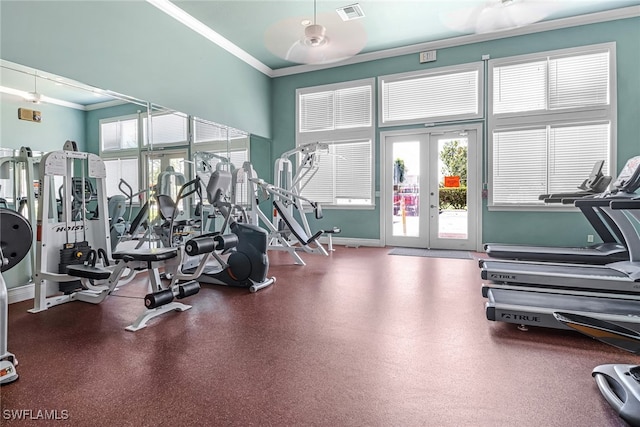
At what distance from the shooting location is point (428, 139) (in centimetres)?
635

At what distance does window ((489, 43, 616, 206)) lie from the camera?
17.4 feet

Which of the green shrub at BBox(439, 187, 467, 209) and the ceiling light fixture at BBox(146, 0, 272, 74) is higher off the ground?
the ceiling light fixture at BBox(146, 0, 272, 74)

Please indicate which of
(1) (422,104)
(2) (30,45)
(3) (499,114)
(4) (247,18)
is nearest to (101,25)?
(2) (30,45)

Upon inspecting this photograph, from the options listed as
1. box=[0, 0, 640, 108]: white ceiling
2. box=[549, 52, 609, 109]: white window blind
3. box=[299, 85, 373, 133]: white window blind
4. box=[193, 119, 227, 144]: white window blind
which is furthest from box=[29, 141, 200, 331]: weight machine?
box=[549, 52, 609, 109]: white window blind

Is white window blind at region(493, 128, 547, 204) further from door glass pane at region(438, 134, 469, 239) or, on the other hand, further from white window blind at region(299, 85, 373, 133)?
white window blind at region(299, 85, 373, 133)

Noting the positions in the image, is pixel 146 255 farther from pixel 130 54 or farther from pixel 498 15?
pixel 498 15

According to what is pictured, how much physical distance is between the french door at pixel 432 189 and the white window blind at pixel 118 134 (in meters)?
4.32

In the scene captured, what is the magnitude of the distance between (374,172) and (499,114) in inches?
93.4

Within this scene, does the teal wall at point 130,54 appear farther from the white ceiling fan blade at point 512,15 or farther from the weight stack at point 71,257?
the white ceiling fan blade at point 512,15

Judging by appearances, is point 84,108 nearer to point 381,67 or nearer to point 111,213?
point 111,213

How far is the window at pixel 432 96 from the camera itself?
6.01 m

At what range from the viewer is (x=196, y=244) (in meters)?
2.87

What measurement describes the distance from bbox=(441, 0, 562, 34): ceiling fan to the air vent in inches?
53.3

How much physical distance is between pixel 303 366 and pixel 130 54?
4.39 meters
